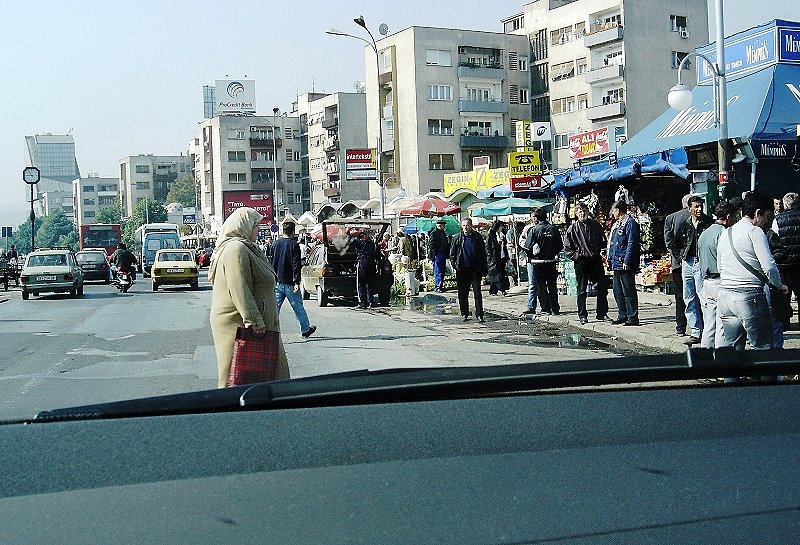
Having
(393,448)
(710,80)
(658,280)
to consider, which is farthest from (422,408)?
(710,80)

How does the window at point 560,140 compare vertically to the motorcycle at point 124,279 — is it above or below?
above

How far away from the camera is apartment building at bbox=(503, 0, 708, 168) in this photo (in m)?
68.4

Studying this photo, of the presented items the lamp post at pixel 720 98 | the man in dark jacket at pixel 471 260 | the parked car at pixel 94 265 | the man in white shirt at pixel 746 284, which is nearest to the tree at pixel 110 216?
the parked car at pixel 94 265

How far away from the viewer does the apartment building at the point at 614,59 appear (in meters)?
68.4

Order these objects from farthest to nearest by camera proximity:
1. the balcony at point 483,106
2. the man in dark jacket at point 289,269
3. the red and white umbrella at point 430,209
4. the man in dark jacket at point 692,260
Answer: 1. the balcony at point 483,106
2. the red and white umbrella at point 430,209
3. the man in dark jacket at point 289,269
4. the man in dark jacket at point 692,260

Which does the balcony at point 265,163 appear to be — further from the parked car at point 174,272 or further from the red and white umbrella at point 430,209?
the red and white umbrella at point 430,209

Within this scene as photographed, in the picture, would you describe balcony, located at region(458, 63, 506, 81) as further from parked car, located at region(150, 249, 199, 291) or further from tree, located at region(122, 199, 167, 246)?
tree, located at region(122, 199, 167, 246)

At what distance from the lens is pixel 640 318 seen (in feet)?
52.6

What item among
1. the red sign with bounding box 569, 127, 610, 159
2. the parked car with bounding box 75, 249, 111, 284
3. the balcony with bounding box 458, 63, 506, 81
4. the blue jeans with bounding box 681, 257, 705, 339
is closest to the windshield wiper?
the blue jeans with bounding box 681, 257, 705, 339

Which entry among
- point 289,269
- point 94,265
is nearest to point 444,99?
point 94,265

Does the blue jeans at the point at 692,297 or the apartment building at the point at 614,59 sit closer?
the blue jeans at the point at 692,297

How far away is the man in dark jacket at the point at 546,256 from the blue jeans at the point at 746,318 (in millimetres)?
7309

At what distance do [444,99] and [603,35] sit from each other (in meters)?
14.9

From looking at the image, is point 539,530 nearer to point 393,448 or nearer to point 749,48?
point 393,448
